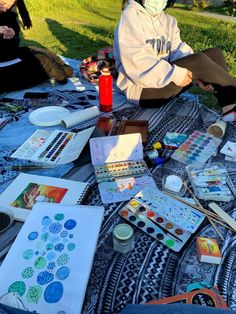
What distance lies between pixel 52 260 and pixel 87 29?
430 centimetres

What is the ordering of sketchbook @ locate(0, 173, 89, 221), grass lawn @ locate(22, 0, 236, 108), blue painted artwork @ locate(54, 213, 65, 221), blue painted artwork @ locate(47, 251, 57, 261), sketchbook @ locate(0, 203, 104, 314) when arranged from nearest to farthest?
sketchbook @ locate(0, 203, 104, 314), blue painted artwork @ locate(47, 251, 57, 261), blue painted artwork @ locate(54, 213, 65, 221), sketchbook @ locate(0, 173, 89, 221), grass lawn @ locate(22, 0, 236, 108)

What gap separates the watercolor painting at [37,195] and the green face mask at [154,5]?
1367 millimetres

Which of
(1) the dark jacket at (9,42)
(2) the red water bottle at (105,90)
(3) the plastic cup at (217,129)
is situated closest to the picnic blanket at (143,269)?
(3) the plastic cup at (217,129)

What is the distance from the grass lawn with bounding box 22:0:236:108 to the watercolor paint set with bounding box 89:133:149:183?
1986 mm

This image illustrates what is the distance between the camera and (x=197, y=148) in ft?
5.65

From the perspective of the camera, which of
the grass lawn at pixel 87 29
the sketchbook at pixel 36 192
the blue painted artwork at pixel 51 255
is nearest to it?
the blue painted artwork at pixel 51 255

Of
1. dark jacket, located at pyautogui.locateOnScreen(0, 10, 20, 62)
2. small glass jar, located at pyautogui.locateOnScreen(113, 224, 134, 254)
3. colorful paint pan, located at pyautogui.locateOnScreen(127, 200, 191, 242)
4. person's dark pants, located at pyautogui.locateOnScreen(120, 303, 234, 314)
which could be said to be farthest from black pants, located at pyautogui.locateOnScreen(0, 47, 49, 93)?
person's dark pants, located at pyautogui.locateOnScreen(120, 303, 234, 314)

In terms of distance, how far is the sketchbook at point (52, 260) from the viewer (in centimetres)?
91

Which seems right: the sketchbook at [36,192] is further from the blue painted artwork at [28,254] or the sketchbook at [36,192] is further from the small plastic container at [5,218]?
the blue painted artwork at [28,254]

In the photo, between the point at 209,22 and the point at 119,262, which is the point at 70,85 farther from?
the point at 209,22

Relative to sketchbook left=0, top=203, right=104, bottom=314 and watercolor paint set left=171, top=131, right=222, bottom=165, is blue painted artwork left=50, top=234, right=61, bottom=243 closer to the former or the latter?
sketchbook left=0, top=203, right=104, bottom=314

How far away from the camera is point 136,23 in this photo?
6.63ft

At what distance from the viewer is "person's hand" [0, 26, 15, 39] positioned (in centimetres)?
236

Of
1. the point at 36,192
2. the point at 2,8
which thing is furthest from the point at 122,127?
the point at 2,8
